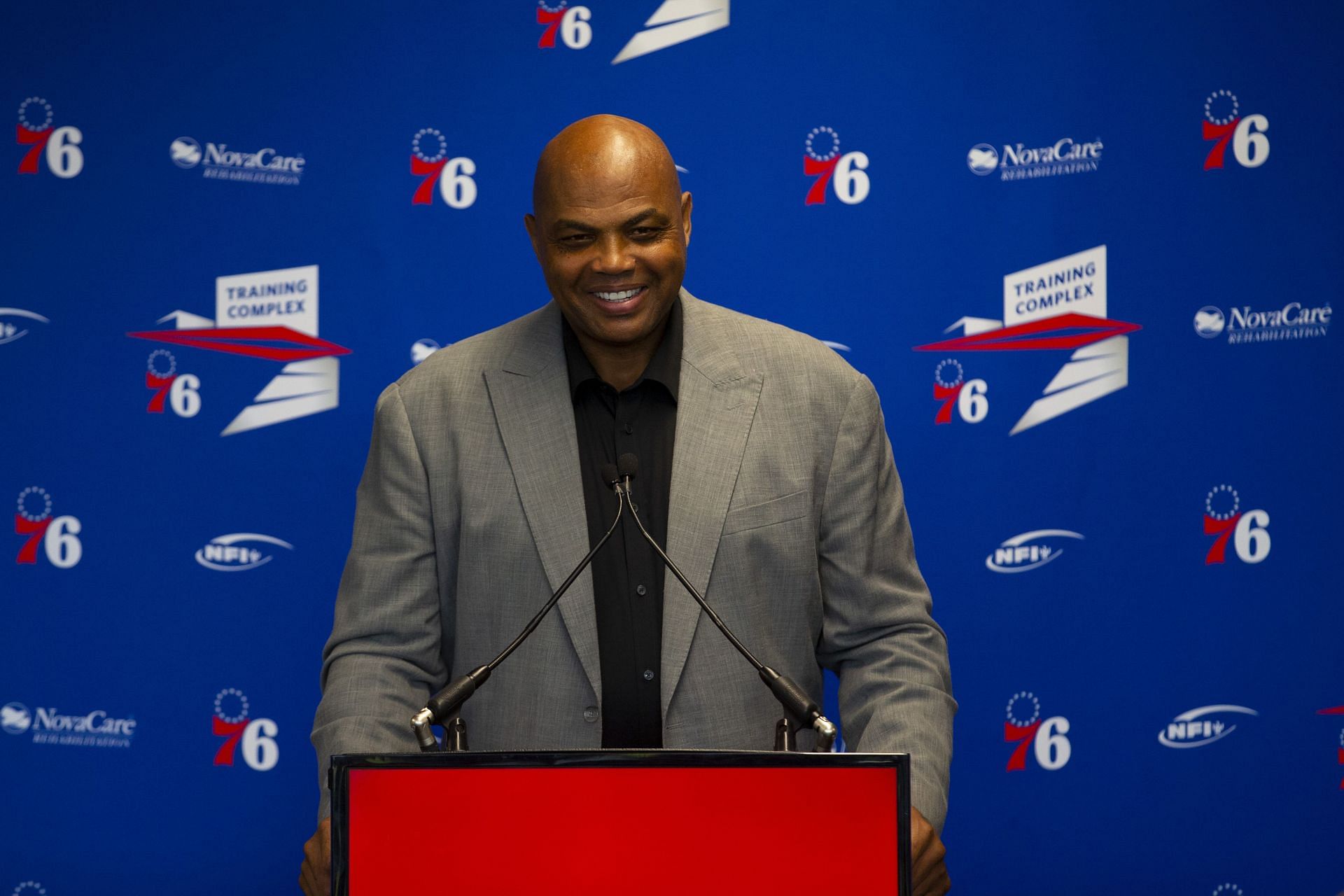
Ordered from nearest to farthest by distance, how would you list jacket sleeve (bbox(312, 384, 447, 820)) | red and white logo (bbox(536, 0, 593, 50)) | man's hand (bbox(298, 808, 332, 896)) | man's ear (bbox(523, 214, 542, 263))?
man's hand (bbox(298, 808, 332, 896)) → jacket sleeve (bbox(312, 384, 447, 820)) → man's ear (bbox(523, 214, 542, 263)) → red and white logo (bbox(536, 0, 593, 50))

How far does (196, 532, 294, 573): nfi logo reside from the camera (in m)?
2.86

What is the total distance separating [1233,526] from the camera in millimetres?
2906

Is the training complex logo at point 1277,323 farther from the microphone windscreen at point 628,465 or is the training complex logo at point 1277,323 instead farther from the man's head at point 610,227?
the microphone windscreen at point 628,465

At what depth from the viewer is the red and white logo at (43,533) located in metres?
2.87

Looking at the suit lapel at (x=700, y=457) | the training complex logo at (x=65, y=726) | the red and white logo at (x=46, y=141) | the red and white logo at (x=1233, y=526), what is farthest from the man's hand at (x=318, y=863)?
the red and white logo at (x=46, y=141)

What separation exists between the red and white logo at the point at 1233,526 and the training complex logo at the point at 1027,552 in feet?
0.98

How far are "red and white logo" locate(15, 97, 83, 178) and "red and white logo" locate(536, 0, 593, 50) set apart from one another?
1052 millimetres

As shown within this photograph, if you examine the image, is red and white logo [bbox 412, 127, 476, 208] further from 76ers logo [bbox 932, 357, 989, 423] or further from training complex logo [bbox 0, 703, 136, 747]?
training complex logo [bbox 0, 703, 136, 747]

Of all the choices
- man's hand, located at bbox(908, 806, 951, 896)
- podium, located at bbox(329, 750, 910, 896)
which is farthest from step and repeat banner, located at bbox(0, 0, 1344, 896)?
podium, located at bbox(329, 750, 910, 896)

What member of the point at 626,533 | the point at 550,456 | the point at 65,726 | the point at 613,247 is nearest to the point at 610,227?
the point at 613,247

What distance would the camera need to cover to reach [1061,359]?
2867mm

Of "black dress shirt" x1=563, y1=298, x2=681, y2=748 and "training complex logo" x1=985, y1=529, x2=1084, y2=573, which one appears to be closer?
"black dress shirt" x1=563, y1=298, x2=681, y2=748

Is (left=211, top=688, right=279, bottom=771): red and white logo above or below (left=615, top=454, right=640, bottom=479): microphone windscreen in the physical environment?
below

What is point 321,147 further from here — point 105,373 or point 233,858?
point 233,858
